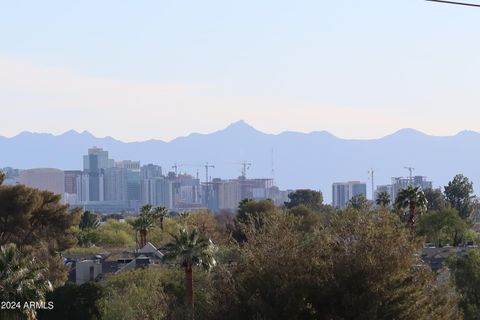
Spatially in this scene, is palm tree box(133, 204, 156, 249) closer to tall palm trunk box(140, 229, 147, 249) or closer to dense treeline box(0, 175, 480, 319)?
tall palm trunk box(140, 229, 147, 249)

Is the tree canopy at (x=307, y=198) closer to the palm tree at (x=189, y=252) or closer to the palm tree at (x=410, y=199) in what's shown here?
the palm tree at (x=410, y=199)

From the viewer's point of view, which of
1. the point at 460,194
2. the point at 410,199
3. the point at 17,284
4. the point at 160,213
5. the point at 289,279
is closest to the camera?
the point at 289,279

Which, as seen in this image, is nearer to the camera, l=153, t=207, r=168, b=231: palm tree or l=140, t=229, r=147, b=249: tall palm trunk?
l=140, t=229, r=147, b=249: tall palm trunk

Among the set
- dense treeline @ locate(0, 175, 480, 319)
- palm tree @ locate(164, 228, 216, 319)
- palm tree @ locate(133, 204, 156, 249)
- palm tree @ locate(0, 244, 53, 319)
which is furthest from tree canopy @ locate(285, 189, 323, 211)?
palm tree @ locate(0, 244, 53, 319)

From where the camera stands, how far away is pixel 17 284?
36.4 m

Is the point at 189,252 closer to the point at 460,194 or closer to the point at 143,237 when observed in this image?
the point at 143,237

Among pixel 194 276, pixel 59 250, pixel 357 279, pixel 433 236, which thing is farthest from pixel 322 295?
pixel 433 236

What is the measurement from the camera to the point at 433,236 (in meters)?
92.2

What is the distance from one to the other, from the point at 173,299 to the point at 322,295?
19.7m

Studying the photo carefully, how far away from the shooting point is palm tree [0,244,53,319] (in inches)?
1419

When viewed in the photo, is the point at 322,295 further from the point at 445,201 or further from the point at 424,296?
the point at 445,201

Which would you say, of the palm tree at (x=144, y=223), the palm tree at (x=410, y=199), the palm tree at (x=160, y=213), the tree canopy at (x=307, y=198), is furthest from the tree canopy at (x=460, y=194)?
the palm tree at (x=410, y=199)

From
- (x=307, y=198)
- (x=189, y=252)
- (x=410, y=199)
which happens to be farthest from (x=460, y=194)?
(x=189, y=252)

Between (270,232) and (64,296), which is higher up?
(270,232)
